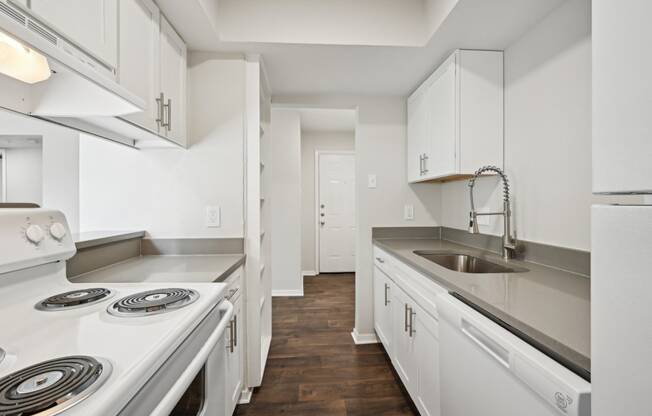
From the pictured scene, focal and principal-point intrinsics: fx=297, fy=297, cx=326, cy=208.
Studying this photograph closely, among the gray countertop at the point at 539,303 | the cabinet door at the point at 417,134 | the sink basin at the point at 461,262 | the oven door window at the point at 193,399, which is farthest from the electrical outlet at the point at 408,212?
the oven door window at the point at 193,399

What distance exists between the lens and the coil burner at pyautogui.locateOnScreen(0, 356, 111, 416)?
1.40ft

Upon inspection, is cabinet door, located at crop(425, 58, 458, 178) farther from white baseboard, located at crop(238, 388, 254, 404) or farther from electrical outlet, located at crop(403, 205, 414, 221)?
white baseboard, located at crop(238, 388, 254, 404)

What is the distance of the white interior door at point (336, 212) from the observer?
5.00 metres

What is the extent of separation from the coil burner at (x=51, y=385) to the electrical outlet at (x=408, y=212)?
230cm

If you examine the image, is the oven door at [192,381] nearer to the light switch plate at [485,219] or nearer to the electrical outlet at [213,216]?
the electrical outlet at [213,216]

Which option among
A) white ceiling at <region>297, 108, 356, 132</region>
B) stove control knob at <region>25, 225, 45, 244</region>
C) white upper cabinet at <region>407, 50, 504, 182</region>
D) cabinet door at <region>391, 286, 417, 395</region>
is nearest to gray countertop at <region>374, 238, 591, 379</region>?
cabinet door at <region>391, 286, 417, 395</region>

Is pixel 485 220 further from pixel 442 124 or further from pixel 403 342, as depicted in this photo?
pixel 403 342

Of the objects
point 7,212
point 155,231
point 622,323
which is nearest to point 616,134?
point 622,323

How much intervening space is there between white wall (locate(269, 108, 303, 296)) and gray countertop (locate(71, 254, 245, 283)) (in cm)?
209

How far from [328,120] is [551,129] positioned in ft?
10.2

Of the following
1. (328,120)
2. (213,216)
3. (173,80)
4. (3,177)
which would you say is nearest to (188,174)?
(213,216)

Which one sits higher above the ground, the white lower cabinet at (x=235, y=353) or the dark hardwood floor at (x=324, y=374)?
the white lower cabinet at (x=235, y=353)

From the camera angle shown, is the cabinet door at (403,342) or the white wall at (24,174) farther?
the cabinet door at (403,342)

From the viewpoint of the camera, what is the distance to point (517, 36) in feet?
5.40
